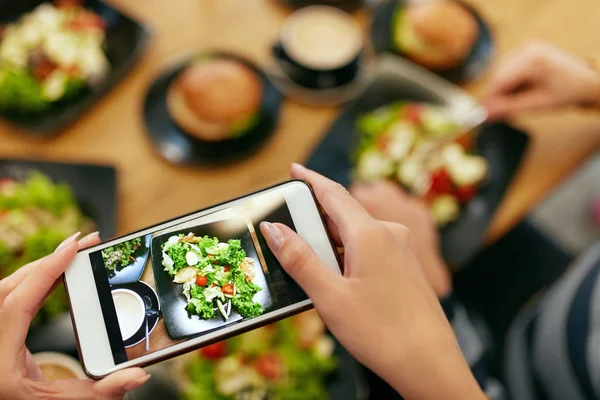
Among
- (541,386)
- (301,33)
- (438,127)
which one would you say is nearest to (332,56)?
(301,33)

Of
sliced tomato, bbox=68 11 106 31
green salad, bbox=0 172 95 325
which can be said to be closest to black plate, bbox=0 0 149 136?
sliced tomato, bbox=68 11 106 31

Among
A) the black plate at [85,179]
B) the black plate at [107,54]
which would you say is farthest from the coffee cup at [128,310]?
the black plate at [107,54]

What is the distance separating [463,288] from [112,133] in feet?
3.56

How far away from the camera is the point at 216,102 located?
3.64 feet

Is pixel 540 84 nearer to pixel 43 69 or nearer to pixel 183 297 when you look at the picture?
pixel 183 297

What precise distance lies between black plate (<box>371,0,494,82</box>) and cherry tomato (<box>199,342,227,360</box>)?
877 millimetres

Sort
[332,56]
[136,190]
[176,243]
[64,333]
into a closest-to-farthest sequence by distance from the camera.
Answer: [176,243]
[64,333]
[136,190]
[332,56]

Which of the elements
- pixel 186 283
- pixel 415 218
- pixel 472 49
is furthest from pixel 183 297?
pixel 472 49

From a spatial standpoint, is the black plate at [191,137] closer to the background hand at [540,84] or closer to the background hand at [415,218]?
the background hand at [415,218]

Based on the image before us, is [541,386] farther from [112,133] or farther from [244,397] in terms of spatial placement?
[112,133]

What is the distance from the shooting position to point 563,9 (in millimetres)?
1445

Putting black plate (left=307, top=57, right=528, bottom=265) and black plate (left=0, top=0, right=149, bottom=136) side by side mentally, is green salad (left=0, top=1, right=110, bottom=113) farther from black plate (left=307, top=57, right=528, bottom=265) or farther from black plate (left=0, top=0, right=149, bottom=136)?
black plate (left=307, top=57, right=528, bottom=265)

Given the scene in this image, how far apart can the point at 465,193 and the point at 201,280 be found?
2.61ft

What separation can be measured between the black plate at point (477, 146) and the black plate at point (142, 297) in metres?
0.64
